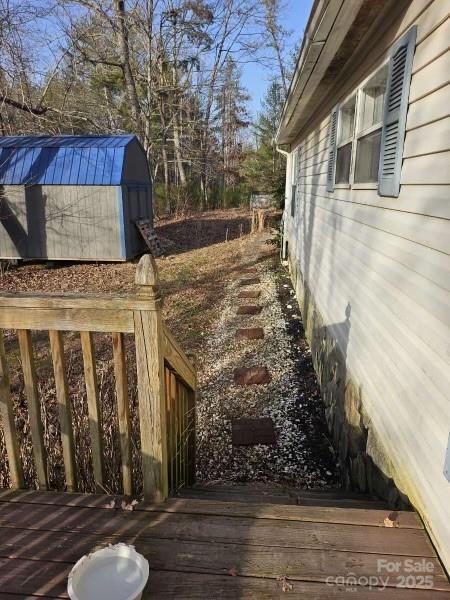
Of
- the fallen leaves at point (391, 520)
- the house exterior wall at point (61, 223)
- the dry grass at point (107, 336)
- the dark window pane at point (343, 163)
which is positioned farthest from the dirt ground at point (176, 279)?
the fallen leaves at point (391, 520)

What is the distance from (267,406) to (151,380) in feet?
8.68

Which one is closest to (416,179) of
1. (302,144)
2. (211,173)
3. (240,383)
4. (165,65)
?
(240,383)

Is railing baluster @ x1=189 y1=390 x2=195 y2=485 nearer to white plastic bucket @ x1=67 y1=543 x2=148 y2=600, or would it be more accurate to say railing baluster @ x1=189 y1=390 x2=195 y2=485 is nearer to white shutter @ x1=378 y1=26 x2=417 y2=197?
white plastic bucket @ x1=67 y1=543 x2=148 y2=600

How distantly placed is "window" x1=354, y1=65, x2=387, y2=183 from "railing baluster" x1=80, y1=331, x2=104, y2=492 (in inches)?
96.4

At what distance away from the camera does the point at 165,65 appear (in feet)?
64.4

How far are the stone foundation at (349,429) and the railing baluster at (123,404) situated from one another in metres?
1.40

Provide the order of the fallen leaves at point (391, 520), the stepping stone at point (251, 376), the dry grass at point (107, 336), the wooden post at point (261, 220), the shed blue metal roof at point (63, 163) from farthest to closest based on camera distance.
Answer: the wooden post at point (261, 220) < the shed blue metal roof at point (63, 163) < the stepping stone at point (251, 376) < the dry grass at point (107, 336) < the fallen leaves at point (391, 520)

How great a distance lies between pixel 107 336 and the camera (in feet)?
19.4

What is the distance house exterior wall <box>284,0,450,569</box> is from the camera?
1.69 meters

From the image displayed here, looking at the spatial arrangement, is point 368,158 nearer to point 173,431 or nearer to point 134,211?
point 173,431

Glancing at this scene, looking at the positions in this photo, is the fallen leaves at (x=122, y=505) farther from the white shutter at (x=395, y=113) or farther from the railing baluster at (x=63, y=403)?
the white shutter at (x=395, y=113)

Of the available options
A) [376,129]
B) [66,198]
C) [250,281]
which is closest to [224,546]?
[376,129]

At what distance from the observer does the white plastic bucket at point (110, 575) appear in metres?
1.30

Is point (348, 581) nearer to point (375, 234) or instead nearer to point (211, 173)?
point (375, 234)
